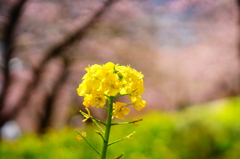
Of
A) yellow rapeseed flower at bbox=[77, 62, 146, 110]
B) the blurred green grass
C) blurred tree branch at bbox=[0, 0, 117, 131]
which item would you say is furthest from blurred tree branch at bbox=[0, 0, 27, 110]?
yellow rapeseed flower at bbox=[77, 62, 146, 110]

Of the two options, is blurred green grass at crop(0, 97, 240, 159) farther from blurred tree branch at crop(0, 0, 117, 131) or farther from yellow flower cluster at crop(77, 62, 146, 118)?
yellow flower cluster at crop(77, 62, 146, 118)

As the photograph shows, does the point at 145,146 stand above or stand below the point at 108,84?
below

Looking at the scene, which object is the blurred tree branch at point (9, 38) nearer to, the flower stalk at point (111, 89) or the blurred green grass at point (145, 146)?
the blurred green grass at point (145, 146)

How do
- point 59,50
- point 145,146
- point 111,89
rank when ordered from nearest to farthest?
point 111,89
point 145,146
point 59,50

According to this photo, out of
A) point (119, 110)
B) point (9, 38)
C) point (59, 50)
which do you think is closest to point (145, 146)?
point (119, 110)

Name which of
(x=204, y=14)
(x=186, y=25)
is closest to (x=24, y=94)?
(x=186, y=25)

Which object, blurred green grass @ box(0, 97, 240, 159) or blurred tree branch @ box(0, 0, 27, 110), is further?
blurred tree branch @ box(0, 0, 27, 110)

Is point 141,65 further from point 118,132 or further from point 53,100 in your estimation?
point 118,132

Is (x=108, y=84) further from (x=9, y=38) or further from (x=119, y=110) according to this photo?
(x=9, y=38)
